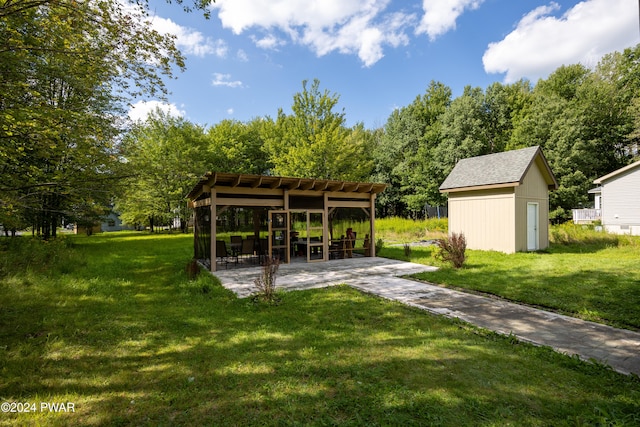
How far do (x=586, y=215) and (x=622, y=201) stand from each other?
351 cm

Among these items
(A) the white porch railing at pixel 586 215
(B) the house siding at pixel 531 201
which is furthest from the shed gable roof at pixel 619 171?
(B) the house siding at pixel 531 201

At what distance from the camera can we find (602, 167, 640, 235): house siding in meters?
19.1

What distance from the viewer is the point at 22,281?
24.2 ft

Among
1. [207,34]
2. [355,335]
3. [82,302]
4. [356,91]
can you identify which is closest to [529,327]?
[355,335]

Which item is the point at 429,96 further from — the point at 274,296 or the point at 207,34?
the point at 274,296

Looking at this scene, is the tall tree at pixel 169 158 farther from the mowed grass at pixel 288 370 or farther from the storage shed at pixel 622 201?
the storage shed at pixel 622 201

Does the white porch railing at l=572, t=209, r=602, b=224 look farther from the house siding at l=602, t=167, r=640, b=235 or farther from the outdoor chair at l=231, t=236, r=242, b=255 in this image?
the outdoor chair at l=231, t=236, r=242, b=255

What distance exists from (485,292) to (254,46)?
1203 centimetres

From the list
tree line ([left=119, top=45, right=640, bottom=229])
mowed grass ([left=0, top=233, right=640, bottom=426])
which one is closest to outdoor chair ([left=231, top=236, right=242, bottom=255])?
mowed grass ([left=0, top=233, right=640, bottom=426])

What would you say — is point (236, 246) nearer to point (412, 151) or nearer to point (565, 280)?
point (565, 280)

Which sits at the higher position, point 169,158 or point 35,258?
point 169,158

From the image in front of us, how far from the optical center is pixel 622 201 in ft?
65.1

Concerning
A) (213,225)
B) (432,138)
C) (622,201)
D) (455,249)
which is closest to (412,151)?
(432,138)

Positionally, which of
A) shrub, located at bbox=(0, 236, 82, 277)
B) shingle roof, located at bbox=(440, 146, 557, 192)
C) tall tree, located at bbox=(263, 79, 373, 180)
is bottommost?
shrub, located at bbox=(0, 236, 82, 277)
